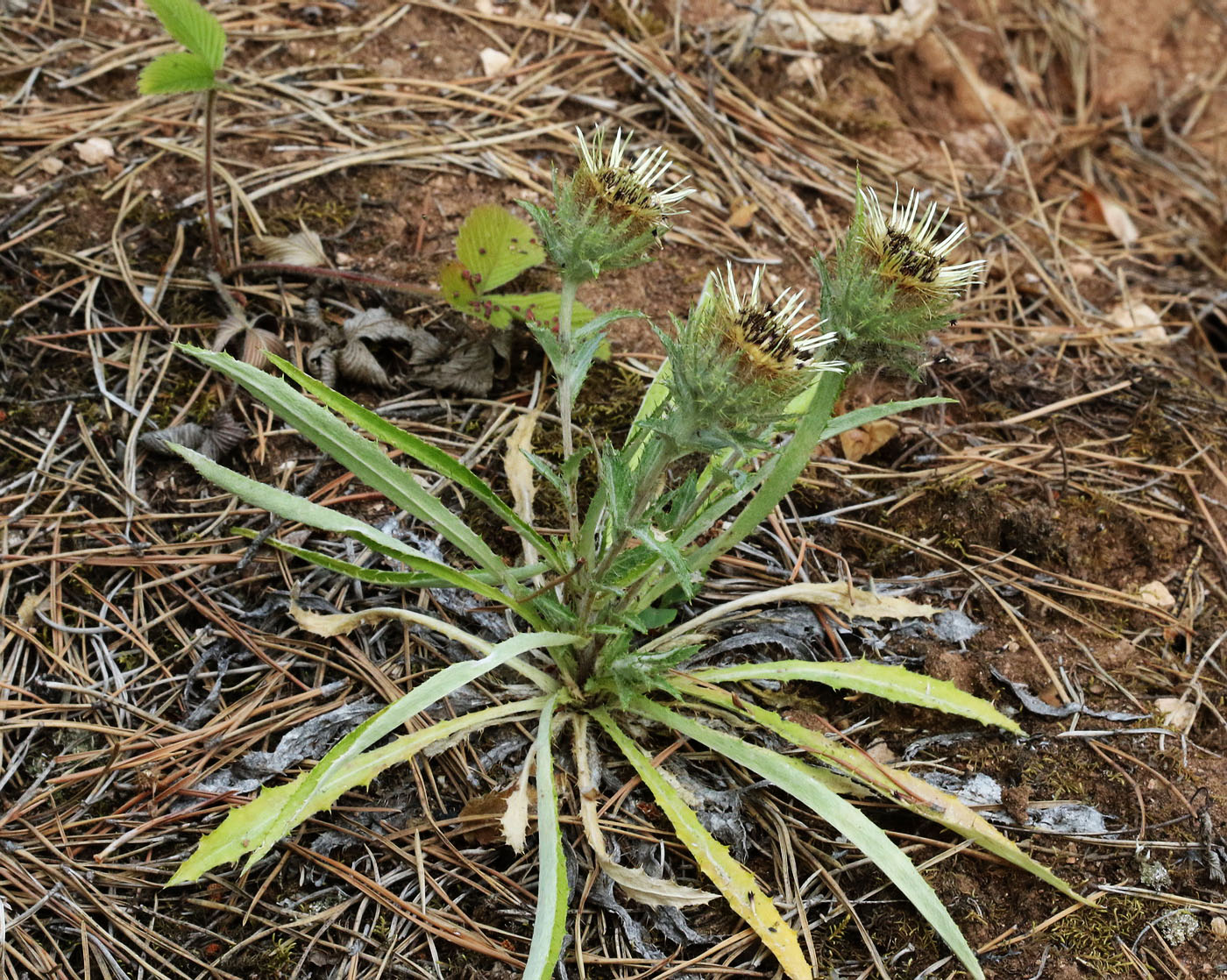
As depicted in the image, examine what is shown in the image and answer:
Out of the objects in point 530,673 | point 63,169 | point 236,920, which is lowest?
point 236,920

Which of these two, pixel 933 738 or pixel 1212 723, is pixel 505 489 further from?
pixel 1212 723

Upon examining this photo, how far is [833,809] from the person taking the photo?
6.59ft

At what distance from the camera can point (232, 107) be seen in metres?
3.25

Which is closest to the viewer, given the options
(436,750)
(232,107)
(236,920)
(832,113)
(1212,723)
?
(236,920)

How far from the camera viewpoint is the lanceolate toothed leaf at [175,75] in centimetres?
239

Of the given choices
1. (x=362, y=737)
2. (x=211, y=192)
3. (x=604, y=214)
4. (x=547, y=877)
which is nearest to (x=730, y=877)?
(x=547, y=877)

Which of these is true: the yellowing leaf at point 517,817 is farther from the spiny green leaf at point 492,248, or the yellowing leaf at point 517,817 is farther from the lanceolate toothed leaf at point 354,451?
the spiny green leaf at point 492,248

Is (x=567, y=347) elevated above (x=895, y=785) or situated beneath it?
elevated above

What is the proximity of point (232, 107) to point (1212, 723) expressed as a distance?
345 cm

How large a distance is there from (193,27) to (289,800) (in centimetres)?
191

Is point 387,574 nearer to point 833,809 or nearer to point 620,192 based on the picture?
point 620,192

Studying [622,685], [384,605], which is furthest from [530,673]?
[384,605]

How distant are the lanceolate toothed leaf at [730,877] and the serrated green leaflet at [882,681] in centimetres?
27

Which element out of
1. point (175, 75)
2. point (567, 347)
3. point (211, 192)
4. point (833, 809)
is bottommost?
point (833, 809)
